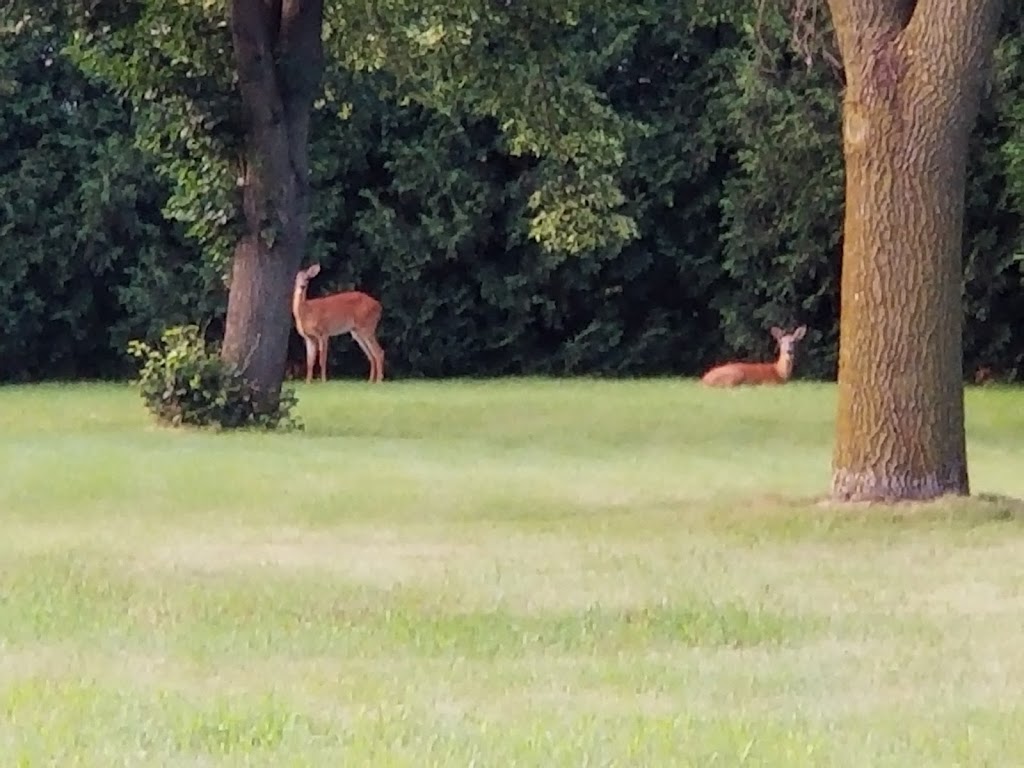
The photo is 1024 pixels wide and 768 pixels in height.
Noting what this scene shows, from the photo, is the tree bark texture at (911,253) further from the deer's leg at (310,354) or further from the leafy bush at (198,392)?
the deer's leg at (310,354)

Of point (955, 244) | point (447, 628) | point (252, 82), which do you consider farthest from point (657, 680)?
point (252, 82)

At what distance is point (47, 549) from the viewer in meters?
9.21

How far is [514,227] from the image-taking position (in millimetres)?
25141

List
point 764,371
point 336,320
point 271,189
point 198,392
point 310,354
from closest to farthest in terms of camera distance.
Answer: point 198,392
point 271,189
point 764,371
point 336,320
point 310,354

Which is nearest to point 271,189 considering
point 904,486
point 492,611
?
point 904,486

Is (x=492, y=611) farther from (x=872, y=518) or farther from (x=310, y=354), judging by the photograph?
(x=310, y=354)

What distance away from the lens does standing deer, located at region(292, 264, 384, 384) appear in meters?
23.9

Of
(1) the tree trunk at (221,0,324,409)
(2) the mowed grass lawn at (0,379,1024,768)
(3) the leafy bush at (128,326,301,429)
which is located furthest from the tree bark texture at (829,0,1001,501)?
(1) the tree trunk at (221,0,324,409)

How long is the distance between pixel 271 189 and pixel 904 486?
783 cm

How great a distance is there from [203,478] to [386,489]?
47.9 inches

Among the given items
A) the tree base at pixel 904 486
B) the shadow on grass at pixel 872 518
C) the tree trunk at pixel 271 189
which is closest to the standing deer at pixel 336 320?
the tree trunk at pixel 271 189

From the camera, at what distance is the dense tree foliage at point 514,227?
24141mm

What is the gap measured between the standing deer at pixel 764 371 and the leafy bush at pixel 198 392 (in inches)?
267

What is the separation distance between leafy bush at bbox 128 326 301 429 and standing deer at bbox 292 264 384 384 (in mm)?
7157
